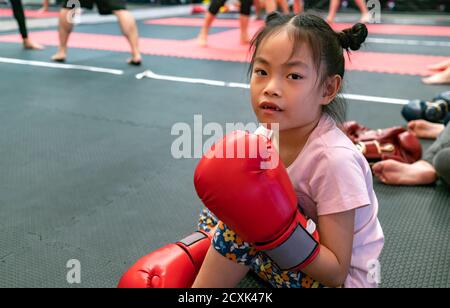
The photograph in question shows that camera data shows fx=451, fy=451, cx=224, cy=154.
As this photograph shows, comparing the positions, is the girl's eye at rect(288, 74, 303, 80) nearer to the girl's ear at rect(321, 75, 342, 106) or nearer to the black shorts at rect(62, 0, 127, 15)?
the girl's ear at rect(321, 75, 342, 106)

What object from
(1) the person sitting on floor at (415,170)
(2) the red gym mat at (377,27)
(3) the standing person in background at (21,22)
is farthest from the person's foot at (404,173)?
(2) the red gym mat at (377,27)

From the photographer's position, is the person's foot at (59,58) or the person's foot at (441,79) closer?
the person's foot at (441,79)

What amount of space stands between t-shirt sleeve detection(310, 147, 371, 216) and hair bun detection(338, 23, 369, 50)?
164 mm

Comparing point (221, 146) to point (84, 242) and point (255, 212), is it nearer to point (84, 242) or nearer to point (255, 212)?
point (255, 212)

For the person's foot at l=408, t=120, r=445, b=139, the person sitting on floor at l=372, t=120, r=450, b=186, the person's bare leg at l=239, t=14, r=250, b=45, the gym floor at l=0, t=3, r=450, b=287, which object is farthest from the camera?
the person's bare leg at l=239, t=14, r=250, b=45

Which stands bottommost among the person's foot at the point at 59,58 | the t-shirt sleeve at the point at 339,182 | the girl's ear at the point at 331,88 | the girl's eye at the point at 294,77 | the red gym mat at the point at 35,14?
the person's foot at the point at 59,58

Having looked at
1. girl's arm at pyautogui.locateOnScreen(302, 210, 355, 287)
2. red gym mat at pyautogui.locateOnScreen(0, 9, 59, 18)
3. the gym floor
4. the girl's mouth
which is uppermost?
the girl's mouth

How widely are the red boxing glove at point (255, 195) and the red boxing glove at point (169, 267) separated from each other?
24 centimetres

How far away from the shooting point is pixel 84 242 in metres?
1.03

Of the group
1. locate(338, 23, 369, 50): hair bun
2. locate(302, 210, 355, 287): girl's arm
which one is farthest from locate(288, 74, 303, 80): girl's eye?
locate(302, 210, 355, 287): girl's arm

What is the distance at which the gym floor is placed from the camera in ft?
3.24

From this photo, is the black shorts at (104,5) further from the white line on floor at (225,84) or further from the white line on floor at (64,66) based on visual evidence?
the white line on floor at (225,84)

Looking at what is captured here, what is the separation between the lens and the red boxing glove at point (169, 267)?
0.78 meters

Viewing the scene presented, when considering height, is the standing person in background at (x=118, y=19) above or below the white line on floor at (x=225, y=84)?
above
